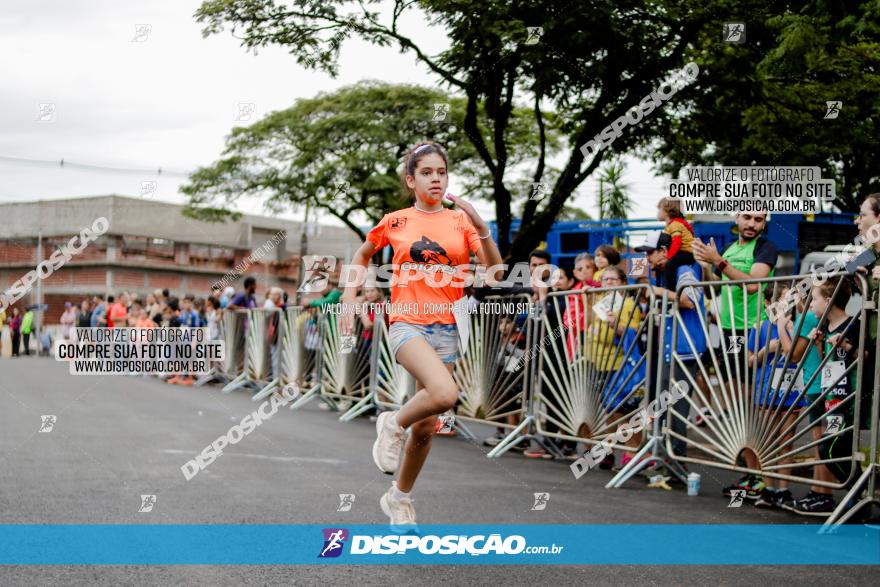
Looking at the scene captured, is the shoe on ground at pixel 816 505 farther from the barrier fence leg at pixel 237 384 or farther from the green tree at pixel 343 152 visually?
the green tree at pixel 343 152

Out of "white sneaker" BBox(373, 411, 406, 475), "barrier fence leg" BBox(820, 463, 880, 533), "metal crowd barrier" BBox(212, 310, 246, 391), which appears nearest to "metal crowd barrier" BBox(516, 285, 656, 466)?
"barrier fence leg" BBox(820, 463, 880, 533)

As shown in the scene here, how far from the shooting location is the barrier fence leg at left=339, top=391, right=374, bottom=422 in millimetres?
12781

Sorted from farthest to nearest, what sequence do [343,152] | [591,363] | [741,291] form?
[343,152] < [591,363] < [741,291]

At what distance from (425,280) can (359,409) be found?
8738mm

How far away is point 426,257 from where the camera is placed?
14.1 ft

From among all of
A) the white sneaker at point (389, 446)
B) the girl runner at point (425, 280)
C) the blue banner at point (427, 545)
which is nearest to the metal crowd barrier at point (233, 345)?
the blue banner at point (427, 545)

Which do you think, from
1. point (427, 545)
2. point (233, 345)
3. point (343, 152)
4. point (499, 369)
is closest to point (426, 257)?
point (427, 545)

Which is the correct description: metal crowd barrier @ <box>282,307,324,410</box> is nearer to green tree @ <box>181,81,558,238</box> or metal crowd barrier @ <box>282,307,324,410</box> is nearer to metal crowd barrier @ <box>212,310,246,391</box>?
metal crowd barrier @ <box>212,310,246,391</box>

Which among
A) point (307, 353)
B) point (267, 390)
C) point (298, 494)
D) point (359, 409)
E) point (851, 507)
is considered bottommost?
point (267, 390)

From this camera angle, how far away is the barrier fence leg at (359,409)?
503 inches

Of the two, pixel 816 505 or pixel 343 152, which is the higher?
pixel 343 152

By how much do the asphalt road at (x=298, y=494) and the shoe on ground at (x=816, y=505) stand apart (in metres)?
0.10

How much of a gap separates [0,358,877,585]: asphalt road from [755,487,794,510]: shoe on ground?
0.11 m

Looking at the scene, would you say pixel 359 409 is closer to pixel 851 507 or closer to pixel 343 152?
pixel 851 507
